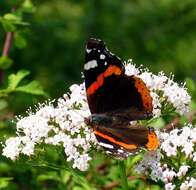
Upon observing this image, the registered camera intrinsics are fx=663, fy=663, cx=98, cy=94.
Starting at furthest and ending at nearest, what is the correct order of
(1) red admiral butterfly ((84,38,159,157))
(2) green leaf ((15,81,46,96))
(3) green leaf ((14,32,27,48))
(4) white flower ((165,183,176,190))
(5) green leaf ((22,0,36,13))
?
(5) green leaf ((22,0,36,13))
(3) green leaf ((14,32,27,48))
(2) green leaf ((15,81,46,96))
(1) red admiral butterfly ((84,38,159,157))
(4) white flower ((165,183,176,190))

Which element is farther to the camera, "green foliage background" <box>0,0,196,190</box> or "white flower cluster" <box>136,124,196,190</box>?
"green foliage background" <box>0,0,196,190</box>

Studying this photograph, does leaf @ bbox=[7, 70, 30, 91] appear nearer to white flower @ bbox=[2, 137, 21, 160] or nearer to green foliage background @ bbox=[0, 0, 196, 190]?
white flower @ bbox=[2, 137, 21, 160]

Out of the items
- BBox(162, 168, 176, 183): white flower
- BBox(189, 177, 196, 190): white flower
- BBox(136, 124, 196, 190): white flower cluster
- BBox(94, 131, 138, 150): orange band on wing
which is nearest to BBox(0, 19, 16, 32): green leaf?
BBox(94, 131, 138, 150): orange band on wing

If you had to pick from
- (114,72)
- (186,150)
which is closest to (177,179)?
(186,150)

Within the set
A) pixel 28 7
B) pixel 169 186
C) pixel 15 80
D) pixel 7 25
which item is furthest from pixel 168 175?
pixel 28 7

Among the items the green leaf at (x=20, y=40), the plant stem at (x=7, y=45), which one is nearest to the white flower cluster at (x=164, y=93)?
the green leaf at (x=20, y=40)

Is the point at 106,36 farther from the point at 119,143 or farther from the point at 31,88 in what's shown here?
the point at 119,143

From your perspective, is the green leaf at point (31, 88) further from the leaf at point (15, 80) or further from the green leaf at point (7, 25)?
the green leaf at point (7, 25)

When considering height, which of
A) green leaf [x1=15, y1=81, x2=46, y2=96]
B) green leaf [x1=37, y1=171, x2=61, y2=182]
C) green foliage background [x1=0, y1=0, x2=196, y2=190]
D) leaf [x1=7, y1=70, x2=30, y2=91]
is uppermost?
green foliage background [x1=0, y1=0, x2=196, y2=190]
